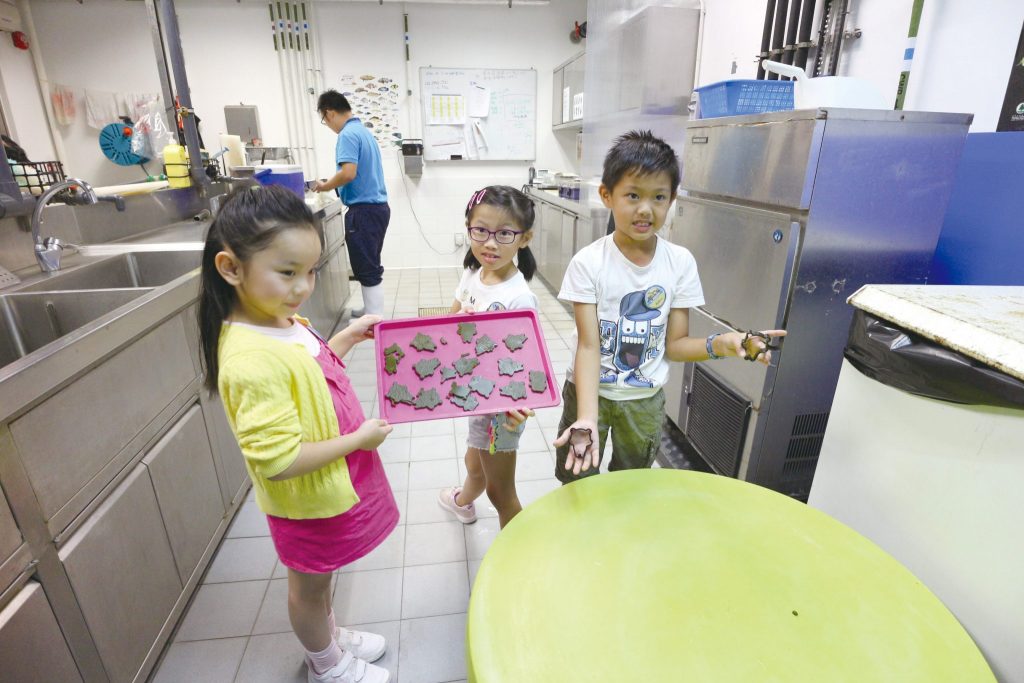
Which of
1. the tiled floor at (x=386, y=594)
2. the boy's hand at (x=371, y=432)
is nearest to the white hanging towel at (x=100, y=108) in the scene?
the tiled floor at (x=386, y=594)

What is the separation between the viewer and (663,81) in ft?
10.9

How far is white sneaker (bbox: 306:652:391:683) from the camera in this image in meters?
1.26

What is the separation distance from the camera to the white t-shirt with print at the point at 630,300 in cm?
121

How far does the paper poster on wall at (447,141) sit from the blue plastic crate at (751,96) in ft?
13.0

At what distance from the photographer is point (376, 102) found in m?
5.35

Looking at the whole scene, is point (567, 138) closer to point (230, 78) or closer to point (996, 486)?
point (230, 78)

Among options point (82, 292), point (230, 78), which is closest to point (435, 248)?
point (230, 78)

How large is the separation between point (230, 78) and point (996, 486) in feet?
20.2

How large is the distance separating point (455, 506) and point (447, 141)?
15.2ft

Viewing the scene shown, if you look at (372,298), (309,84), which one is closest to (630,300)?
(372,298)

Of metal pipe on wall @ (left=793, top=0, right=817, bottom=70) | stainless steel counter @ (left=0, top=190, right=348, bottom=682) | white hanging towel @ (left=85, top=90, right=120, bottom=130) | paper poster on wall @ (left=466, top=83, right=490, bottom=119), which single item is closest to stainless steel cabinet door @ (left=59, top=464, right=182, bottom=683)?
stainless steel counter @ (left=0, top=190, right=348, bottom=682)

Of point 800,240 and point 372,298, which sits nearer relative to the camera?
point 800,240

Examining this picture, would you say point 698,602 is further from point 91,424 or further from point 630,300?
point 91,424

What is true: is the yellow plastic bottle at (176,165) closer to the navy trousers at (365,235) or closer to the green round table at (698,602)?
the navy trousers at (365,235)
